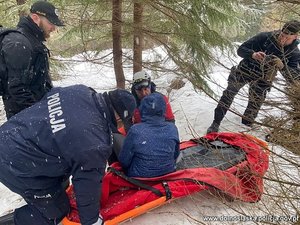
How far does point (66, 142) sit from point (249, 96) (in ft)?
5.93

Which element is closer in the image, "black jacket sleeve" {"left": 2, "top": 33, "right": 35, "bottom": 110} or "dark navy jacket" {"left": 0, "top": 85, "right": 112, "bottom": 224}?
"dark navy jacket" {"left": 0, "top": 85, "right": 112, "bottom": 224}

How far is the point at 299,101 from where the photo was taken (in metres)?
2.74

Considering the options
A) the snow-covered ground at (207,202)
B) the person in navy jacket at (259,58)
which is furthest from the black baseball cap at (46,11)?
the person in navy jacket at (259,58)

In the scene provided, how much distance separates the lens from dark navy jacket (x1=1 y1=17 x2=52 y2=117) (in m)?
3.54

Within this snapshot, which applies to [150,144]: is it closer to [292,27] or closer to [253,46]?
[292,27]

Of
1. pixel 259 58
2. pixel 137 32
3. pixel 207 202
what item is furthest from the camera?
pixel 137 32

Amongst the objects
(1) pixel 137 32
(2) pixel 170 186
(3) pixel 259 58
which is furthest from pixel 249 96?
(1) pixel 137 32

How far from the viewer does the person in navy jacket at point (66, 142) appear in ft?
8.60

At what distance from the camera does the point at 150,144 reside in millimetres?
3551

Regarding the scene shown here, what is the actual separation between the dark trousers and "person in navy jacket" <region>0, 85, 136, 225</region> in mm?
1023

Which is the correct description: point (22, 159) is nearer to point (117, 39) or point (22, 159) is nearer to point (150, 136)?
point (150, 136)

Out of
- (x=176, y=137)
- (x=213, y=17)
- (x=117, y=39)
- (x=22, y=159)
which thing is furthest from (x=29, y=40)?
(x=213, y=17)

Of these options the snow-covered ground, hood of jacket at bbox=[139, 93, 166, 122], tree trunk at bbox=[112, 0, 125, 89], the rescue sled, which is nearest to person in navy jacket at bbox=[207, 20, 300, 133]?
the snow-covered ground

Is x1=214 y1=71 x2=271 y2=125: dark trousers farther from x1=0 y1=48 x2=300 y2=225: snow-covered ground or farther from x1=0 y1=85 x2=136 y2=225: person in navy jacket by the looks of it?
x1=0 y1=85 x2=136 y2=225: person in navy jacket
